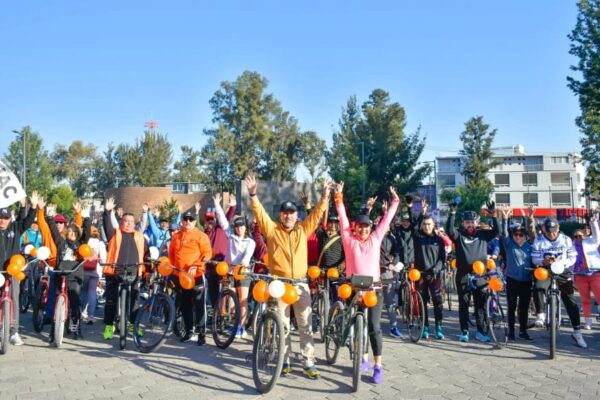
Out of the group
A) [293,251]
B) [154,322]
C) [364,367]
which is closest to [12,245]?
[154,322]

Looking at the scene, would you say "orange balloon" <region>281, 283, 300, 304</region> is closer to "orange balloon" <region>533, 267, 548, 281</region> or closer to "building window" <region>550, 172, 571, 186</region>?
"orange balloon" <region>533, 267, 548, 281</region>

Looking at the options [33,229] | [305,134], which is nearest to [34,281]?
[33,229]

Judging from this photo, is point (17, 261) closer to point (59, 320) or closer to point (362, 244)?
point (59, 320)

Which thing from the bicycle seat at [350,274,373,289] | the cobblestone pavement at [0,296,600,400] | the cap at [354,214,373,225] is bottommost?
the cobblestone pavement at [0,296,600,400]

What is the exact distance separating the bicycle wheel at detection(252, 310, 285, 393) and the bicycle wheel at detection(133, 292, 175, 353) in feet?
6.86

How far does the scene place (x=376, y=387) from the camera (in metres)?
5.87

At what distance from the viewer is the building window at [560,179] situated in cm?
8756

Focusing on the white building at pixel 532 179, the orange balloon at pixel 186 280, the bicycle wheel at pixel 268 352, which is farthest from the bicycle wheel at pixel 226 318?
the white building at pixel 532 179

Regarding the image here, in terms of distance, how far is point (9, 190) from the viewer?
8961 millimetres

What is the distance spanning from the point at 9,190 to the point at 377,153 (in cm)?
2918

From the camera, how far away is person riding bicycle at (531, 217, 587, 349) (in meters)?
7.94

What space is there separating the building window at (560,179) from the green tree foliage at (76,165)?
69.8 m

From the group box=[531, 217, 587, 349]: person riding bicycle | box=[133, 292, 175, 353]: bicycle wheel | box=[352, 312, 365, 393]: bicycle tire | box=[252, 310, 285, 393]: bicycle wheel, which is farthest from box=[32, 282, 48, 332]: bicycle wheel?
box=[531, 217, 587, 349]: person riding bicycle

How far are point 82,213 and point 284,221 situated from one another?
215 inches
